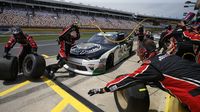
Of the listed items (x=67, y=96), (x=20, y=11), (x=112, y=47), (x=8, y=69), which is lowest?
(x=67, y=96)

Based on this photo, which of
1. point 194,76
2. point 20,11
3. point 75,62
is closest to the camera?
point 194,76

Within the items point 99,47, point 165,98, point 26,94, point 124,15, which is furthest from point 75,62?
point 124,15

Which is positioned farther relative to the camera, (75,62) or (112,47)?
(112,47)

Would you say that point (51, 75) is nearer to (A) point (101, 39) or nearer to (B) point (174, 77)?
(A) point (101, 39)

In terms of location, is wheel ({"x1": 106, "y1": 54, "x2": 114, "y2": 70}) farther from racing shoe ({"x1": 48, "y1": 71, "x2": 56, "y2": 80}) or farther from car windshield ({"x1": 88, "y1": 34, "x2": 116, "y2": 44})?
racing shoe ({"x1": 48, "y1": 71, "x2": 56, "y2": 80})

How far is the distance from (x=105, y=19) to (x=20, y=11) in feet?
107

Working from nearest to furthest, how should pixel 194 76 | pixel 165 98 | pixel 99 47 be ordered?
pixel 194 76 < pixel 165 98 < pixel 99 47

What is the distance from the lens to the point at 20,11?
40156 millimetres

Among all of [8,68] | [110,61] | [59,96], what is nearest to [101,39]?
[110,61]

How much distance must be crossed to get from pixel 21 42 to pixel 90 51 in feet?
7.43

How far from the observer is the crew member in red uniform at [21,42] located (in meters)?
5.21

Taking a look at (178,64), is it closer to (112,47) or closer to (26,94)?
(26,94)

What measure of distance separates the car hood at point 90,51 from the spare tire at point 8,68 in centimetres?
188

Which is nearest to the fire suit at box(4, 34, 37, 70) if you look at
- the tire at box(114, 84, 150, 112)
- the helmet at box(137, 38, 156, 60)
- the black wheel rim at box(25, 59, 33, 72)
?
the black wheel rim at box(25, 59, 33, 72)
